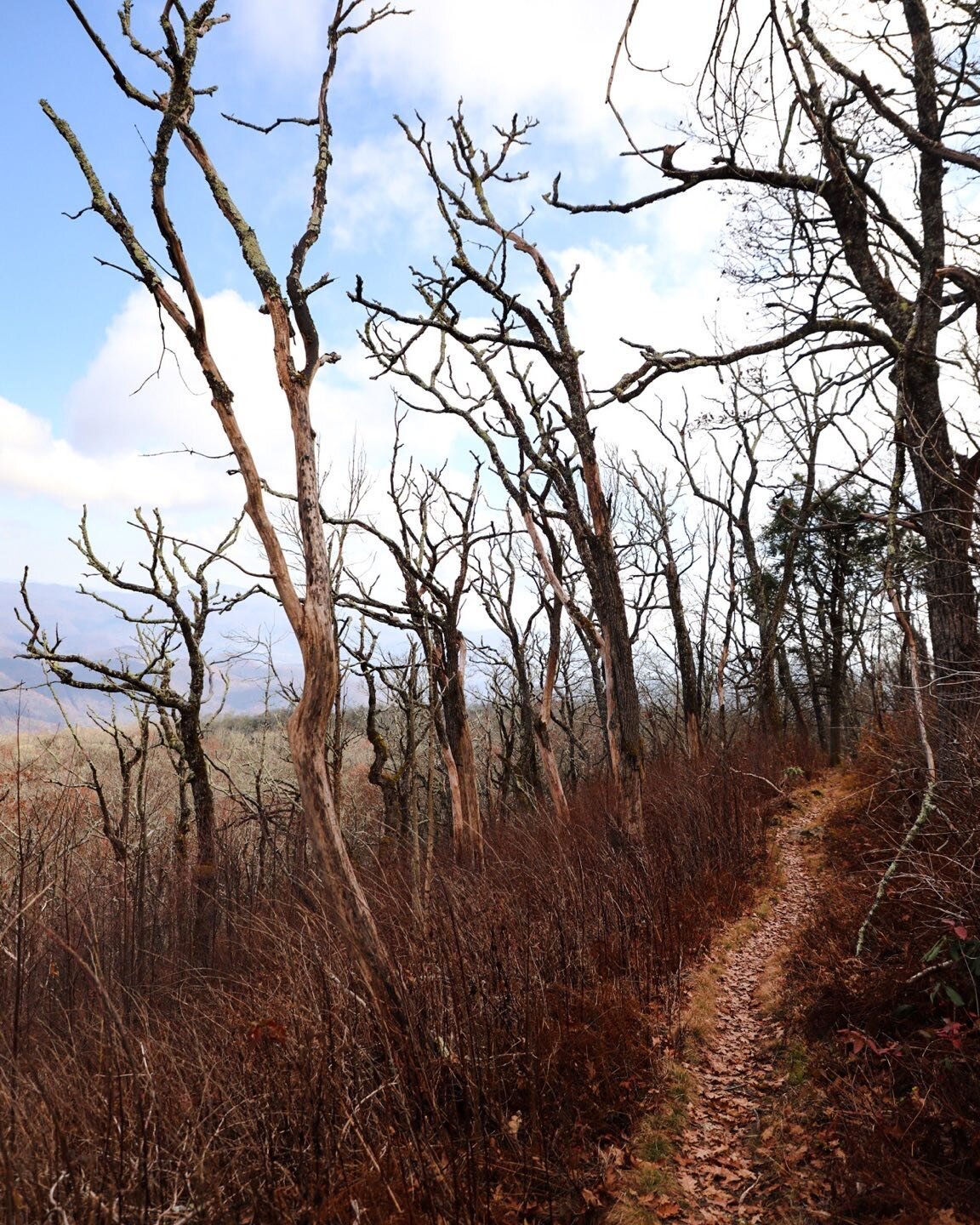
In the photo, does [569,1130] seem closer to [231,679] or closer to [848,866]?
[848,866]

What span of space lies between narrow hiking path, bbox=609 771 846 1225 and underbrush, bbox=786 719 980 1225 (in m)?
0.22

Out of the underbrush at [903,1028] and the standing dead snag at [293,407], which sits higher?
the standing dead snag at [293,407]

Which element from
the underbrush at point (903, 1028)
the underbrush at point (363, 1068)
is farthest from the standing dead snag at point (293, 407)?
the underbrush at point (903, 1028)

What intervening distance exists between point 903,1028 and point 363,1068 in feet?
9.63

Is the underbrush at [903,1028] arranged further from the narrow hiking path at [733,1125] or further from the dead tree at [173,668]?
the dead tree at [173,668]

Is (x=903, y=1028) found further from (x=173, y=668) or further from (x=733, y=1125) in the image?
(x=173, y=668)

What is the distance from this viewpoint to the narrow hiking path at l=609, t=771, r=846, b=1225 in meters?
3.26

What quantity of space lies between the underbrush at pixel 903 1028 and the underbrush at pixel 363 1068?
1.03 meters

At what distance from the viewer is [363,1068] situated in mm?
3326

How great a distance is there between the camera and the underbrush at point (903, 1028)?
2.92m

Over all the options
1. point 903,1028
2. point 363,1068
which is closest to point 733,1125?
point 903,1028

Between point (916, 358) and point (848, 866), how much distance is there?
4746 millimetres

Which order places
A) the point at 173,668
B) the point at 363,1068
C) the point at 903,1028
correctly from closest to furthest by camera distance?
the point at 363,1068
the point at 903,1028
the point at 173,668

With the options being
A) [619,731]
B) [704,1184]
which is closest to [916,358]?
[619,731]
